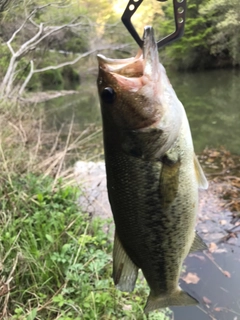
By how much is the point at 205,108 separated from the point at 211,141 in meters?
3.91

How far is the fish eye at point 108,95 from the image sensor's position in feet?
4.31

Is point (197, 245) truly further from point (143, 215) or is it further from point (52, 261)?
point (52, 261)

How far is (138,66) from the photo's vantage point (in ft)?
4.27

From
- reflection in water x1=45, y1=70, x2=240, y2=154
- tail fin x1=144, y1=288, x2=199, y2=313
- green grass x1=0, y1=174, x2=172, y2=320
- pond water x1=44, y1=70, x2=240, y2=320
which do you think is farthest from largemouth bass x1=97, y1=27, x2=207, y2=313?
reflection in water x1=45, y1=70, x2=240, y2=154

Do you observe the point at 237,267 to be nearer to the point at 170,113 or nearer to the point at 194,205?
the point at 194,205

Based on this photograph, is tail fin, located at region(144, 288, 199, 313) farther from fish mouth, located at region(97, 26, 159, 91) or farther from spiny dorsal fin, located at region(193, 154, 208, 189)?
fish mouth, located at region(97, 26, 159, 91)

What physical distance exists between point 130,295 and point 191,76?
724 inches

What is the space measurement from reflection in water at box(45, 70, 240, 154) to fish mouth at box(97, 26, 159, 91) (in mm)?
7009

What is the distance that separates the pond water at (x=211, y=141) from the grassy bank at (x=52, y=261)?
86 centimetres

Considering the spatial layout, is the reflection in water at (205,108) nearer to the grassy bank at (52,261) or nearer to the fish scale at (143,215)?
the grassy bank at (52,261)

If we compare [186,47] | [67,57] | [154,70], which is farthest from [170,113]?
[67,57]

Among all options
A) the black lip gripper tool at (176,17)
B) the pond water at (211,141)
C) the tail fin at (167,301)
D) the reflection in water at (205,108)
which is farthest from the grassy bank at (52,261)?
the reflection in water at (205,108)

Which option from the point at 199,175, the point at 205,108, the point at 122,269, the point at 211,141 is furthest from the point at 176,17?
the point at 205,108

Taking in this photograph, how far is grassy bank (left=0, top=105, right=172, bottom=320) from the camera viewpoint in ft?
9.88
